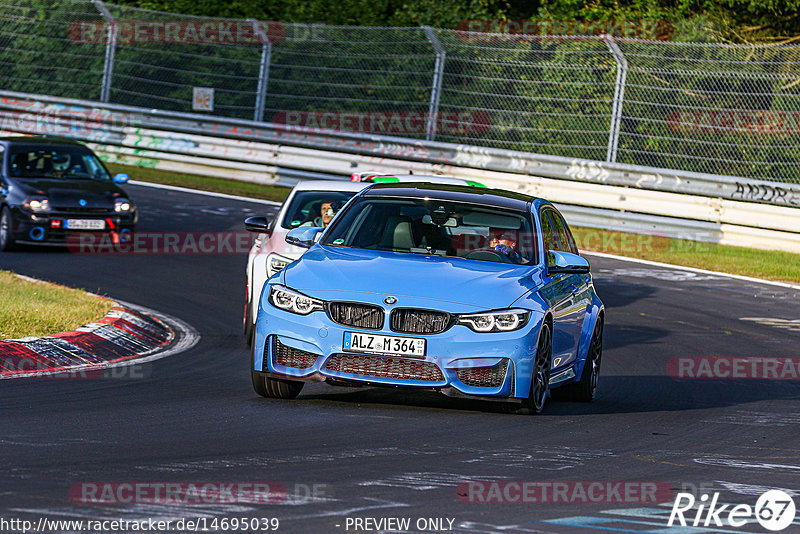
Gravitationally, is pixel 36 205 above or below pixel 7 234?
above

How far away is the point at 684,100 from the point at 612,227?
2435mm

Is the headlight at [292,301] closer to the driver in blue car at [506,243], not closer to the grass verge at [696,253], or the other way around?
the driver in blue car at [506,243]

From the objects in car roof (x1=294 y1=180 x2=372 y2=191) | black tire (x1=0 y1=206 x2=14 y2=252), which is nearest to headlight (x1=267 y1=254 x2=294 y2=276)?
car roof (x1=294 y1=180 x2=372 y2=191)

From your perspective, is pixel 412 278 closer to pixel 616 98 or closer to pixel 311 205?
pixel 311 205

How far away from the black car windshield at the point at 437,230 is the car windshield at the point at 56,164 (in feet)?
37.0

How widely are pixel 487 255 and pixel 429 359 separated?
53.7 inches

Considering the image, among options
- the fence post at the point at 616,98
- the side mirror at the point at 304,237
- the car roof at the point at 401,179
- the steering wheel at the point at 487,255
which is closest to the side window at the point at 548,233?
the steering wheel at the point at 487,255

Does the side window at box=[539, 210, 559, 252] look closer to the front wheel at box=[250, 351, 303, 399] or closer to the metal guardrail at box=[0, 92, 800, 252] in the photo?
the front wheel at box=[250, 351, 303, 399]

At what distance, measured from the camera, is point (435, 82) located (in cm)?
2662

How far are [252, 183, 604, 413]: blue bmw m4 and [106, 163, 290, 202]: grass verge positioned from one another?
16886 mm

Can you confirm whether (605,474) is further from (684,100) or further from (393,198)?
(684,100)

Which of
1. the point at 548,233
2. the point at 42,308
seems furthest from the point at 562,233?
the point at 42,308

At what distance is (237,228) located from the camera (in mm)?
22422

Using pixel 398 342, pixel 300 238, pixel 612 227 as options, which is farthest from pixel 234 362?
pixel 612 227
